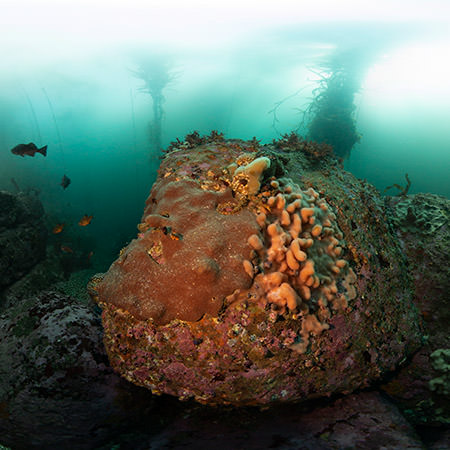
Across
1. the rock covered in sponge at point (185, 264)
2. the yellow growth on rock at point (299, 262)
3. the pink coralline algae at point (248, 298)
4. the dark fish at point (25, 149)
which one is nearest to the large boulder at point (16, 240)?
the dark fish at point (25, 149)

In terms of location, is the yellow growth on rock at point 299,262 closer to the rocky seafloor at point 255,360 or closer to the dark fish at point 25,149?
the rocky seafloor at point 255,360

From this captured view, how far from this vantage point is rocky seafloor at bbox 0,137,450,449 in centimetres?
208

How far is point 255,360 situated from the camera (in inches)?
80.9

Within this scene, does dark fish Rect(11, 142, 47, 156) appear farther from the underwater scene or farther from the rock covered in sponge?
the rock covered in sponge

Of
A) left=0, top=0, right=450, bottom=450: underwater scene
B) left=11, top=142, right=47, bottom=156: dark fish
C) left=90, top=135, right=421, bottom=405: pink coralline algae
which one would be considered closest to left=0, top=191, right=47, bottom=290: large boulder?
left=11, top=142, right=47, bottom=156: dark fish

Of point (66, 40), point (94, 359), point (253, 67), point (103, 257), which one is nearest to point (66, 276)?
point (103, 257)

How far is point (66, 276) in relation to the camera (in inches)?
443

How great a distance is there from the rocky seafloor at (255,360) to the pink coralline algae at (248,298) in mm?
17

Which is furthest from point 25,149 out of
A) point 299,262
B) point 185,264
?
point 299,262

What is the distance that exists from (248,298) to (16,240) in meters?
10.7

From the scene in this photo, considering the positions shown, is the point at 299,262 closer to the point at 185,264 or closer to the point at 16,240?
the point at 185,264

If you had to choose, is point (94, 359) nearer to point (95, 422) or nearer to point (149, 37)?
point (95, 422)

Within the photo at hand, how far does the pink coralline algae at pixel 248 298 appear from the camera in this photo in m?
2.05

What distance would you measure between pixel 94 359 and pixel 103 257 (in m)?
15.9
